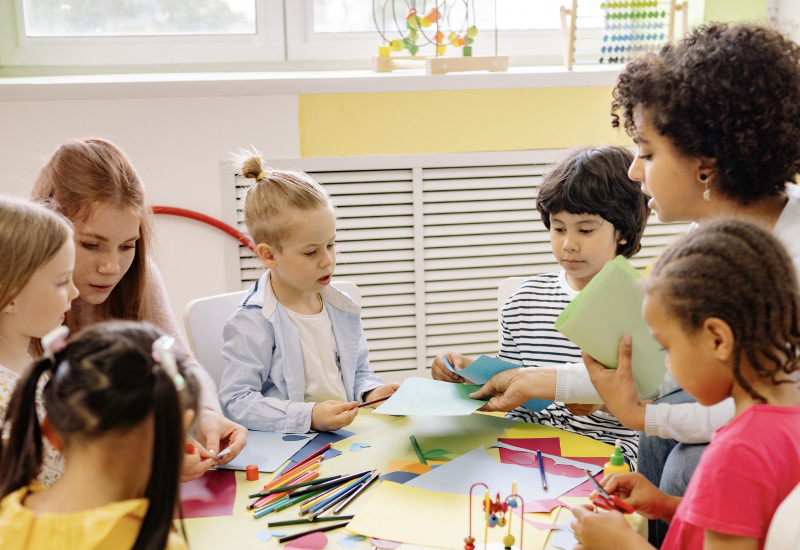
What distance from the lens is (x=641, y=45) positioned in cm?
278

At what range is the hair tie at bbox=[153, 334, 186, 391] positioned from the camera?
874mm

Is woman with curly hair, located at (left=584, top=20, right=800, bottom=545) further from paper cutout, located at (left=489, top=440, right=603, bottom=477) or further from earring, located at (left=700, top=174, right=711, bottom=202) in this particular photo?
paper cutout, located at (left=489, top=440, right=603, bottom=477)

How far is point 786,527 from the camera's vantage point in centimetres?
79

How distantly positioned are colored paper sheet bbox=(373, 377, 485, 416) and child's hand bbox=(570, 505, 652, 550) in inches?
14.1

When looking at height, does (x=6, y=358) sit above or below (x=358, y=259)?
above

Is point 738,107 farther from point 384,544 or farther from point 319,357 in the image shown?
point 319,357

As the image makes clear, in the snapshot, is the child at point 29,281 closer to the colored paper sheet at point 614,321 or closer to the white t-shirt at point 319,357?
the white t-shirt at point 319,357

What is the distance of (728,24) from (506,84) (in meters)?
1.30

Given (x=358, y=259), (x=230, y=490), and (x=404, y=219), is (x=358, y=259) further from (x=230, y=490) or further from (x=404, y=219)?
(x=230, y=490)

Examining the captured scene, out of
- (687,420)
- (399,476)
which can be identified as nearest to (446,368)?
(399,476)

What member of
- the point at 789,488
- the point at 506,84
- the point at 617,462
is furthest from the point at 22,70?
the point at 789,488

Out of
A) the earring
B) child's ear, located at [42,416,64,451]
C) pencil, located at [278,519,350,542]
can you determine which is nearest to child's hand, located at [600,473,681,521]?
pencil, located at [278,519,350,542]

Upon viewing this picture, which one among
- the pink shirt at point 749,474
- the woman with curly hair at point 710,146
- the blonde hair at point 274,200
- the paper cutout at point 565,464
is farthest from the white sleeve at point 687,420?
the blonde hair at point 274,200

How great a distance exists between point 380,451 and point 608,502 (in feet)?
1.34
